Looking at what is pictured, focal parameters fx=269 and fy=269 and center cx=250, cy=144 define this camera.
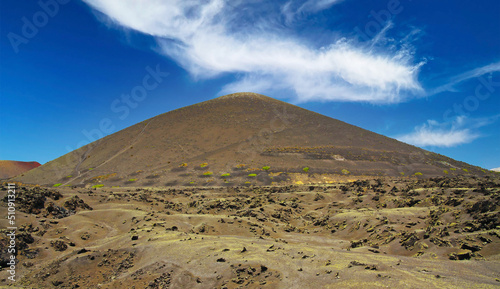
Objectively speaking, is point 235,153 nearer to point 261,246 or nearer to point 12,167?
point 261,246

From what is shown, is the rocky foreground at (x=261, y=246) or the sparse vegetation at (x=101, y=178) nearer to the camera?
the rocky foreground at (x=261, y=246)

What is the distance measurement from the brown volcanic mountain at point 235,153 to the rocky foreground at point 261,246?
31771mm

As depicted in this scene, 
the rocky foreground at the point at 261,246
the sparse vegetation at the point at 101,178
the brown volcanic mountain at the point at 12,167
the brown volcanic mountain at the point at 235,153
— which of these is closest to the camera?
the rocky foreground at the point at 261,246

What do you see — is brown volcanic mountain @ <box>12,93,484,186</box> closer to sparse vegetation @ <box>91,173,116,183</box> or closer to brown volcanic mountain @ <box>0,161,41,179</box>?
sparse vegetation @ <box>91,173,116,183</box>

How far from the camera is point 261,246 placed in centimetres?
1016

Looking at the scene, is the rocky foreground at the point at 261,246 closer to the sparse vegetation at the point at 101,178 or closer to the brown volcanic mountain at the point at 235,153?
the brown volcanic mountain at the point at 235,153

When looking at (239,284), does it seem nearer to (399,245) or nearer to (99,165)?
(399,245)

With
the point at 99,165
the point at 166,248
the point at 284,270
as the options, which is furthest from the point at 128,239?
the point at 99,165

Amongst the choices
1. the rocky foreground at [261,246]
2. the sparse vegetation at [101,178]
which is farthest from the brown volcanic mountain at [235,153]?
the rocky foreground at [261,246]

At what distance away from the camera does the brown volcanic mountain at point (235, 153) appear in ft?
178

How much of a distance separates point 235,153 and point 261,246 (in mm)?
54065

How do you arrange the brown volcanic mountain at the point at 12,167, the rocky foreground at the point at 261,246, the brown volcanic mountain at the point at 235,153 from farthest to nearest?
the brown volcanic mountain at the point at 12,167
the brown volcanic mountain at the point at 235,153
the rocky foreground at the point at 261,246

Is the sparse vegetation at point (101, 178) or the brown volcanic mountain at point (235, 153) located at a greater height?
the brown volcanic mountain at point (235, 153)

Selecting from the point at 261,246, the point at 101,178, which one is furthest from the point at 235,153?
the point at 261,246
